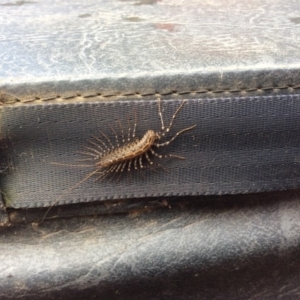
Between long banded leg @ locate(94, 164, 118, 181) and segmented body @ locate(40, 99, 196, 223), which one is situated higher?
segmented body @ locate(40, 99, 196, 223)

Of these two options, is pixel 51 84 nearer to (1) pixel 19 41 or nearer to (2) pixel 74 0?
(1) pixel 19 41

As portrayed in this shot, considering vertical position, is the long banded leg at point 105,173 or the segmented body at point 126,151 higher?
the segmented body at point 126,151

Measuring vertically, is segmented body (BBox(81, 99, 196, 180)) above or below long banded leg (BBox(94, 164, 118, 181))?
above

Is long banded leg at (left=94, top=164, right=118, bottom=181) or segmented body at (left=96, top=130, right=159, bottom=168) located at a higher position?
segmented body at (left=96, top=130, right=159, bottom=168)

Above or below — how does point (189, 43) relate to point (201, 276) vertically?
above

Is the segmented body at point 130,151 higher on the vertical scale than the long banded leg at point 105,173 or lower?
higher

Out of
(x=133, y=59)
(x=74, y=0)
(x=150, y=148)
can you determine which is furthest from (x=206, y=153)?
(x=74, y=0)

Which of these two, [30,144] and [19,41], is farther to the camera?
[19,41]

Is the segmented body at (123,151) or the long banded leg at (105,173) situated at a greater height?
the segmented body at (123,151)
